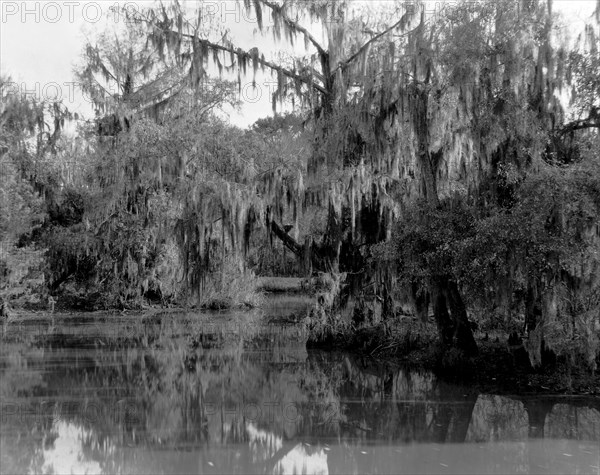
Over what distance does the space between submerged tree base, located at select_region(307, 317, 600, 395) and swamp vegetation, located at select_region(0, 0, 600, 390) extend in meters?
0.07

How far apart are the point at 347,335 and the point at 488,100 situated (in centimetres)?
650

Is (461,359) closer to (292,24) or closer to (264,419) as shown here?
(264,419)

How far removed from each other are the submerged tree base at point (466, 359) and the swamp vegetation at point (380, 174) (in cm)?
7

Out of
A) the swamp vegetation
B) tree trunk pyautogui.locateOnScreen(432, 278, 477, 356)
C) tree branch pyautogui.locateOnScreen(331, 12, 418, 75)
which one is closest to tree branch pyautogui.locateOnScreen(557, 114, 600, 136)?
the swamp vegetation

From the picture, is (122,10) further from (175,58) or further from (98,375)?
(98,375)

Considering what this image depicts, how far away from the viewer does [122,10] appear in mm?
14492

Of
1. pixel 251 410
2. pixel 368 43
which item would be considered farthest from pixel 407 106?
pixel 251 410

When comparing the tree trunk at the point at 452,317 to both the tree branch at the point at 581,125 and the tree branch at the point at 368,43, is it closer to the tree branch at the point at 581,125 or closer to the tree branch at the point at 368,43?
the tree branch at the point at 581,125

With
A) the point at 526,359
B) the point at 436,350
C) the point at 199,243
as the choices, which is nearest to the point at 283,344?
the point at 199,243

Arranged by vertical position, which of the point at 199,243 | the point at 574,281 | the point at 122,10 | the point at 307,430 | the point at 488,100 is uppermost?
the point at 122,10

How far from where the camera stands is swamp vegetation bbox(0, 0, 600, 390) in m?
9.37

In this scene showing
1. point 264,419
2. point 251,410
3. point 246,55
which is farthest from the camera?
point 246,55

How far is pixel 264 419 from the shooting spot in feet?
26.8

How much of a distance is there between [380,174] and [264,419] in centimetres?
667
